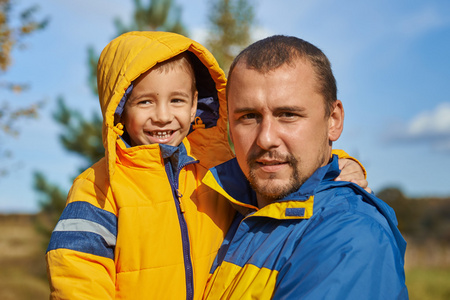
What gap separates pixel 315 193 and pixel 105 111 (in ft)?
4.90

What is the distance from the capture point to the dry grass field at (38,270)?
12.3m

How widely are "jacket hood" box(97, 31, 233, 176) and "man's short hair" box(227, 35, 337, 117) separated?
2.38 ft

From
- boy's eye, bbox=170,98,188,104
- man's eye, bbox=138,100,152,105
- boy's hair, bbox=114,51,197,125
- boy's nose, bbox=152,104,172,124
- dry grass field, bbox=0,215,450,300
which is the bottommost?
dry grass field, bbox=0,215,450,300

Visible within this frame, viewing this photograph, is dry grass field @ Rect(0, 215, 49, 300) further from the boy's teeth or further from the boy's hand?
the boy's hand

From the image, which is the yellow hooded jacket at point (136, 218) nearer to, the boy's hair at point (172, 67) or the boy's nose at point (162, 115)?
the boy's hair at point (172, 67)

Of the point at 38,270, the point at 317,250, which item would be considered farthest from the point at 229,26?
the point at 317,250

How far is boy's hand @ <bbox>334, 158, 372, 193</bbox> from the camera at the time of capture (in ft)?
7.86

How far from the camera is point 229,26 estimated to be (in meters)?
14.5

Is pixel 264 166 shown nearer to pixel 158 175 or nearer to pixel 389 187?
pixel 158 175

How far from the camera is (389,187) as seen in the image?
23.3 m

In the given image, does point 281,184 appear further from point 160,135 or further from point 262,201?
point 160,135

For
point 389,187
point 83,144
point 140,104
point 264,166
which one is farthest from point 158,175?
point 389,187

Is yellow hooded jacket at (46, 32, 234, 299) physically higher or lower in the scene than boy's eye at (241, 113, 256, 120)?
lower

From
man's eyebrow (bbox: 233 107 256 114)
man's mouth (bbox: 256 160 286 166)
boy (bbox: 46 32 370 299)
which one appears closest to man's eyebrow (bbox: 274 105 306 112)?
man's eyebrow (bbox: 233 107 256 114)
